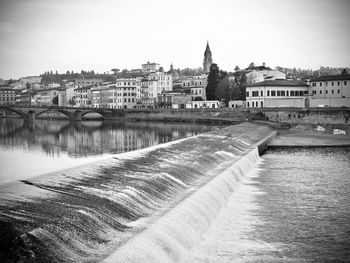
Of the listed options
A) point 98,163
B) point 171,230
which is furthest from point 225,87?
point 171,230

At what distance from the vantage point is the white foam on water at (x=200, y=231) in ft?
35.3

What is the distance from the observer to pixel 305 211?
16.8 meters

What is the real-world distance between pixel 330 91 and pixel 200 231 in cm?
7135

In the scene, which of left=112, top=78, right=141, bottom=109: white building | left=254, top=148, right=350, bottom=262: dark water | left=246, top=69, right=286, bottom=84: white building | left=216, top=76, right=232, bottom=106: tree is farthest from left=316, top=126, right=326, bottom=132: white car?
left=112, top=78, right=141, bottom=109: white building

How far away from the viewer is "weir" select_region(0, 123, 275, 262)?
10.2m

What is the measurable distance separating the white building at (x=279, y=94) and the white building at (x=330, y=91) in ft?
6.96

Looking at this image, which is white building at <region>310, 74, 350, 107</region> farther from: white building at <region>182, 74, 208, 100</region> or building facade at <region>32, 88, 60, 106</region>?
building facade at <region>32, 88, 60, 106</region>

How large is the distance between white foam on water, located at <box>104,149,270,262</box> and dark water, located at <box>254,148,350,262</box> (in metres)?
0.72

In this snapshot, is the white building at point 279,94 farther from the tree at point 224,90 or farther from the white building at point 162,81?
the white building at point 162,81

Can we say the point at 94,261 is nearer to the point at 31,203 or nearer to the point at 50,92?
the point at 31,203

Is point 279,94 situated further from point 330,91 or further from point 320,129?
point 320,129

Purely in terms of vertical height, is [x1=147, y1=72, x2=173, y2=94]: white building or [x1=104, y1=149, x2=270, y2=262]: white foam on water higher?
[x1=147, y1=72, x2=173, y2=94]: white building

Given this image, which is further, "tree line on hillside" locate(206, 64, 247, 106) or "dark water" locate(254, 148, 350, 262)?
"tree line on hillside" locate(206, 64, 247, 106)

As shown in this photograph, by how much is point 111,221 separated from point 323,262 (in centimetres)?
576
